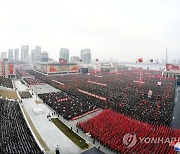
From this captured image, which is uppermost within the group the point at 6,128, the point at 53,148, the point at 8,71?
the point at 8,71

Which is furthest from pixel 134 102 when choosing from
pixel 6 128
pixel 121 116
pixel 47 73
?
pixel 47 73

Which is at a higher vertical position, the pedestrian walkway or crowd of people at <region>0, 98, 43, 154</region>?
crowd of people at <region>0, 98, 43, 154</region>

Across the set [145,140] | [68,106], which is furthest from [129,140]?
[68,106]

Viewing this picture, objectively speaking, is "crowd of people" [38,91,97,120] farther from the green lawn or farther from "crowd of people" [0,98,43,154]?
"crowd of people" [0,98,43,154]

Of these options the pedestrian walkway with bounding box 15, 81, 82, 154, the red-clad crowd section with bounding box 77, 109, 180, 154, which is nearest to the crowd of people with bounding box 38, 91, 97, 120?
the pedestrian walkway with bounding box 15, 81, 82, 154

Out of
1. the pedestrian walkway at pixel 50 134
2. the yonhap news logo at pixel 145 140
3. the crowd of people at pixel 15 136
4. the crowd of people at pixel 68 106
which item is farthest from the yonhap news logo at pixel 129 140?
the crowd of people at pixel 68 106

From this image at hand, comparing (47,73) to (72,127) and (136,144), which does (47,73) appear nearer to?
(72,127)
